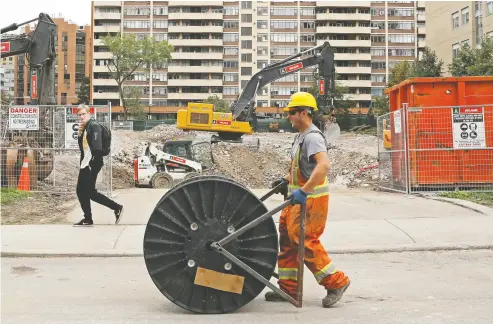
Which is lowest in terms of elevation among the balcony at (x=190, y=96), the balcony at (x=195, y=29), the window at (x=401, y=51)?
the balcony at (x=190, y=96)

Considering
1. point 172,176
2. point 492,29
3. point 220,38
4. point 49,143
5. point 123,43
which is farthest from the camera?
point 220,38

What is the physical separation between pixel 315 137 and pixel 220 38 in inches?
3767

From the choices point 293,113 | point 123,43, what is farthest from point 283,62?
point 123,43

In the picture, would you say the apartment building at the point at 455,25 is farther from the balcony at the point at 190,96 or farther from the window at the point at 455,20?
the balcony at the point at 190,96

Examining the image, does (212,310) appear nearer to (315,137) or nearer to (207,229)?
(207,229)

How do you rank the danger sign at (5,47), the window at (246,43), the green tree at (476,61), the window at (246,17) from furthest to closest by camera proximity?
the window at (246,17) < the window at (246,43) < the green tree at (476,61) < the danger sign at (5,47)

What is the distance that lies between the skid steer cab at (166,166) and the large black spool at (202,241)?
16.3 meters

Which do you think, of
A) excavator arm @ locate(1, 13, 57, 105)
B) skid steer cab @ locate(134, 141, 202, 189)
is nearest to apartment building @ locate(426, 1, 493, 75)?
skid steer cab @ locate(134, 141, 202, 189)

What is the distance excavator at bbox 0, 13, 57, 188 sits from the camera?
43.8 ft

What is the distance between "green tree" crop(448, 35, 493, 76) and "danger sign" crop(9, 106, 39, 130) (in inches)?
1135

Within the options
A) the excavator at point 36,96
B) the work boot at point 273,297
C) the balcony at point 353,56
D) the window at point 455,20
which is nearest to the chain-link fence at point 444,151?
Answer: the excavator at point 36,96

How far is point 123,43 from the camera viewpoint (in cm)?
7031

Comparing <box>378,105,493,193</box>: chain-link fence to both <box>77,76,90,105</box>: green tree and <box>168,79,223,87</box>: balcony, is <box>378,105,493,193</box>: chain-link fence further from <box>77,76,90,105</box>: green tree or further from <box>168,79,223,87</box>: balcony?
<box>77,76,90,105</box>: green tree

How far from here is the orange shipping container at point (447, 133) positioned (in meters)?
12.5
